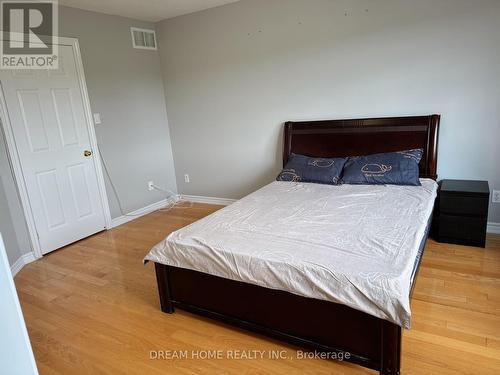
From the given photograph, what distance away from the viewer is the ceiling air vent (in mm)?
4199

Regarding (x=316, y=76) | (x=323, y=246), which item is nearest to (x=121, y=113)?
(x=316, y=76)

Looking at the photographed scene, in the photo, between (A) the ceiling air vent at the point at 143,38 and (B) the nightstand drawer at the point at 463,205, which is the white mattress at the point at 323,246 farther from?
(A) the ceiling air vent at the point at 143,38

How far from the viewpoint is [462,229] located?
2.92 metres

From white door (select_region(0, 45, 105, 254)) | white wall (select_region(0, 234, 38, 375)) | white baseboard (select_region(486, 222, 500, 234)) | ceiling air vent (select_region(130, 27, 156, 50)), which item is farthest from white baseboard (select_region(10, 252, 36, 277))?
white baseboard (select_region(486, 222, 500, 234))

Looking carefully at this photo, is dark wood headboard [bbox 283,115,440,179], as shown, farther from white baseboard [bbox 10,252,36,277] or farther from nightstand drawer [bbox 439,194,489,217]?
white baseboard [bbox 10,252,36,277]

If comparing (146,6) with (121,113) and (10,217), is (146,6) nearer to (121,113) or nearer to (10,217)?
(121,113)

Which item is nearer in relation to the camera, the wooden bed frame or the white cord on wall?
the wooden bed frame

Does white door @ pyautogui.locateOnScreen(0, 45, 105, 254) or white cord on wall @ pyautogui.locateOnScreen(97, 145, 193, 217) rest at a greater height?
white door @ pyautogui.locateOnScreen(0, 45, 105, 254)

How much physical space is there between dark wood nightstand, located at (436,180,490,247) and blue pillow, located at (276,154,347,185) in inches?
36.2

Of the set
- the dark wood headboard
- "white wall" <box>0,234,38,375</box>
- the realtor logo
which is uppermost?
the realtor logo

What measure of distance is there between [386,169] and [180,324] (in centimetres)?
218

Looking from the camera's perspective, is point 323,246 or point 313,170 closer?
point 323,246

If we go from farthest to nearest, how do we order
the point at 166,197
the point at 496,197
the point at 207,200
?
the point at 166,197
the point at 207,200
the point at 496,197

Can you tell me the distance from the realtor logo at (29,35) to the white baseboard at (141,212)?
1.84m
